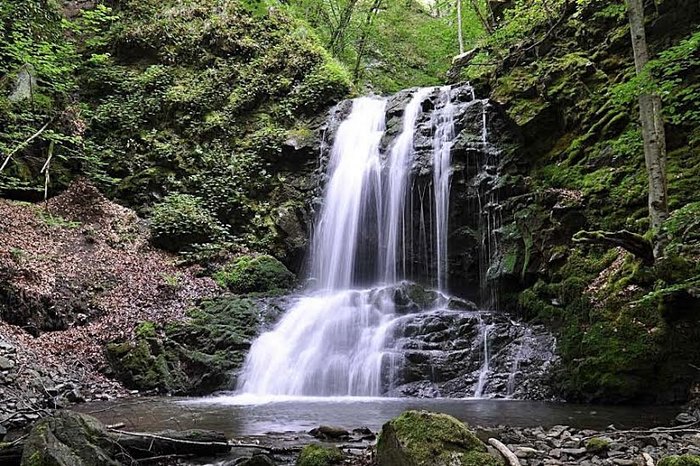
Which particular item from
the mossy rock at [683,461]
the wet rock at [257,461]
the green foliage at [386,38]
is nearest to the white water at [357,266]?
the wet rock at [257,461]

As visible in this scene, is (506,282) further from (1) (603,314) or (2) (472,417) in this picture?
(2) (472,417)

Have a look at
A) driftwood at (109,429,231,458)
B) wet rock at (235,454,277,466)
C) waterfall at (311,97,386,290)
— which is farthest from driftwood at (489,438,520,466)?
waterfall at (311,97,386,290)

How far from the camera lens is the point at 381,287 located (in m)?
12.7

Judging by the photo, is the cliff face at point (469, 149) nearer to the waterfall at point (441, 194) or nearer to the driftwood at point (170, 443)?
the waterfall at point (441, 194)

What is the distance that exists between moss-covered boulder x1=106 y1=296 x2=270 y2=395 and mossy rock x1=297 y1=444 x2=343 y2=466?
221 inches

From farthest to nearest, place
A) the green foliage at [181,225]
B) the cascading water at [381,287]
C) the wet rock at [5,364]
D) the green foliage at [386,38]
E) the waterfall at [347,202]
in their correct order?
1. the green foliage at [386,38]
2. the green foliage at [181,225]
3. the waterfall at [347,202]
4. the cascading water at [381,287]
5. the wet rock at [5,364]

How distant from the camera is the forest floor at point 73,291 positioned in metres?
8.27

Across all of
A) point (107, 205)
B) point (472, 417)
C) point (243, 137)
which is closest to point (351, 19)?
point (243, 137)

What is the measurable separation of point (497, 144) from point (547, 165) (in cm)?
149

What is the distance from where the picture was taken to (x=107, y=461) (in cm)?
395

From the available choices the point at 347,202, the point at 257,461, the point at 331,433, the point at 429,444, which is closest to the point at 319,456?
the point at 257,461

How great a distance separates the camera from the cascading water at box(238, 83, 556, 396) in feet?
30.7

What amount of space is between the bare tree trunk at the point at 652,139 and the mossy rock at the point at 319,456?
566cm

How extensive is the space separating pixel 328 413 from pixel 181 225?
8.62 meters
